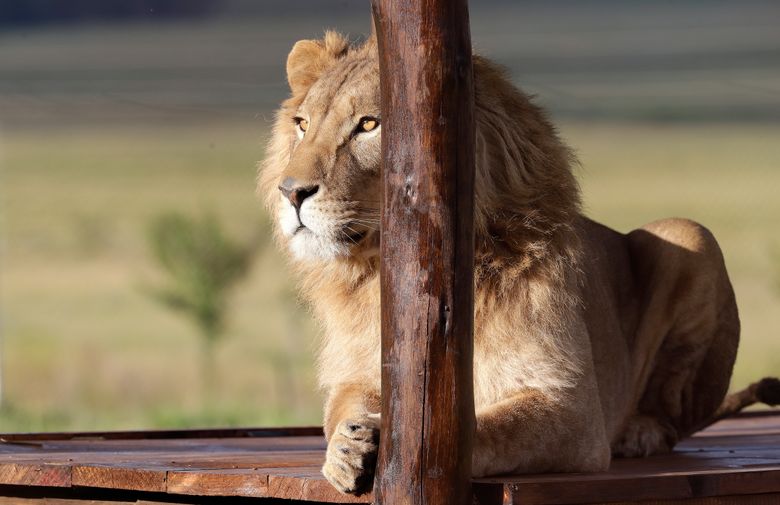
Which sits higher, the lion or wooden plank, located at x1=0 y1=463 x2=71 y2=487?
the lion

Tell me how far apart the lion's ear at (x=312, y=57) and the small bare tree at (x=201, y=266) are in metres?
11.5

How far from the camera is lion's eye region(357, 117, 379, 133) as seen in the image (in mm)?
4223

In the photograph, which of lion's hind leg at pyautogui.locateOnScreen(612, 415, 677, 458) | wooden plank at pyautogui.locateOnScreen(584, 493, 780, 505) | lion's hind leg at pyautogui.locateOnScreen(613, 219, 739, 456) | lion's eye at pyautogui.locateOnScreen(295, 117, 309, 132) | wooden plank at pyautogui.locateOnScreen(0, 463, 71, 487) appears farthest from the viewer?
lion's hind leg at pyautogui.locateOnScreen(613, 219, 739, 456)

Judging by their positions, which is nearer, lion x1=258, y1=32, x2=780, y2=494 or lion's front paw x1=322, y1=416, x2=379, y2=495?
lion's front paw x1=322, y1=416, x2=379, y2=495

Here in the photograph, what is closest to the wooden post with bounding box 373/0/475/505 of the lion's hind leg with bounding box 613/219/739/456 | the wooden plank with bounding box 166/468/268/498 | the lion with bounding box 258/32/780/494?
the lion with bounding box 258/32/780/494

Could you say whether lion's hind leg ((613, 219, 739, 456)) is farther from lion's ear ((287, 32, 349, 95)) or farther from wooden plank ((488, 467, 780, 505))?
lion's ear ((287, 32, 349, 95))

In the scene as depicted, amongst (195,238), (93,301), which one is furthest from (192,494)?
(93,301)

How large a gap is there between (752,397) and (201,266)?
1135 centimetres

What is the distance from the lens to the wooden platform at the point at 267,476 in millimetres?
3709

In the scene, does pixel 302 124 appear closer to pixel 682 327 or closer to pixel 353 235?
pixel 353 235

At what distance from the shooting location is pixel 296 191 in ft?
13.1

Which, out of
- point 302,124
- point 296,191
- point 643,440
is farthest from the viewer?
point 643,440

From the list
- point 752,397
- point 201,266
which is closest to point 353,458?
point 752,397

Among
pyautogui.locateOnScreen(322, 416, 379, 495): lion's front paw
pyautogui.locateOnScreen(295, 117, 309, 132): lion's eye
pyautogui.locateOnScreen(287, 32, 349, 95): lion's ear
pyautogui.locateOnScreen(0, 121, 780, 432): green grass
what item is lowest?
pyautogui.locateOnScreen(0, 121, 780, 432): green grass
